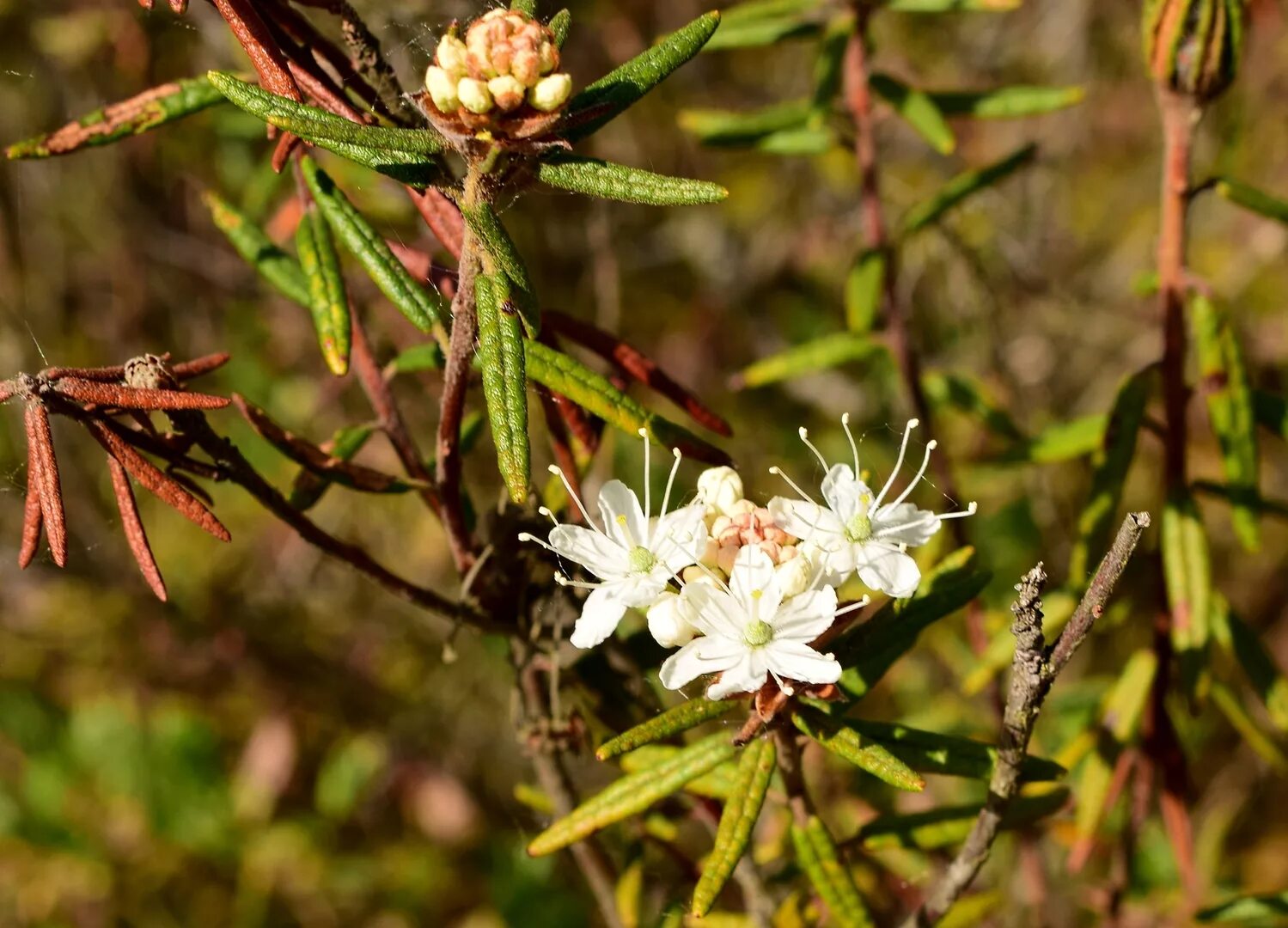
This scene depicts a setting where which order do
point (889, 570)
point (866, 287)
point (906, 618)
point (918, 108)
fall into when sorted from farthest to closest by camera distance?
1. point (866, 287)
2. point (918, 108)
3. point (906, 618)
4. point (889, 570)

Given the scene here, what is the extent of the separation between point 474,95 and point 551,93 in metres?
0.08

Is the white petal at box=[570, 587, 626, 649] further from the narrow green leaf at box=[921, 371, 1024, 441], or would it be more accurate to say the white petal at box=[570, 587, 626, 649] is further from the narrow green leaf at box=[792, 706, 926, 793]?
the narrow green leaf at box=[921, 371, 1024, 441]

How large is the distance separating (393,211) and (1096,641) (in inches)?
98.8

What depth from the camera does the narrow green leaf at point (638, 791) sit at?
Answer: 5.09 ft

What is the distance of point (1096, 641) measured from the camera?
3.65 metres

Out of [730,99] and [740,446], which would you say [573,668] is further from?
[730,99]

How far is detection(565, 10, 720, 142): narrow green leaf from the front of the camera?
1385 mm

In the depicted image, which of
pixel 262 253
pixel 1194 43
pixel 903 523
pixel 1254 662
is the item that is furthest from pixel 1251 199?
pixel 262 253

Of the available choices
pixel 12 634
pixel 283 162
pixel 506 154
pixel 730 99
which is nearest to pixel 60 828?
pixel 12 634

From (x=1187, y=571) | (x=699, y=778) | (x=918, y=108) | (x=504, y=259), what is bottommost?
(x=699, y=778)

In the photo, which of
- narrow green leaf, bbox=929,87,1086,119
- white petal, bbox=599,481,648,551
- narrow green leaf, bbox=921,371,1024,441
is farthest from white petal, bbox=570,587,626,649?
narrow green leaf, bbox=929,87,1086,119

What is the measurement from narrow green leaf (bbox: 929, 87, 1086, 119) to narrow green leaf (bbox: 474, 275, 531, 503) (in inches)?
59.1

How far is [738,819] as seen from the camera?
144 cm

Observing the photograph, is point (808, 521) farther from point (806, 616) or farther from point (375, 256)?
point (375, 256)
